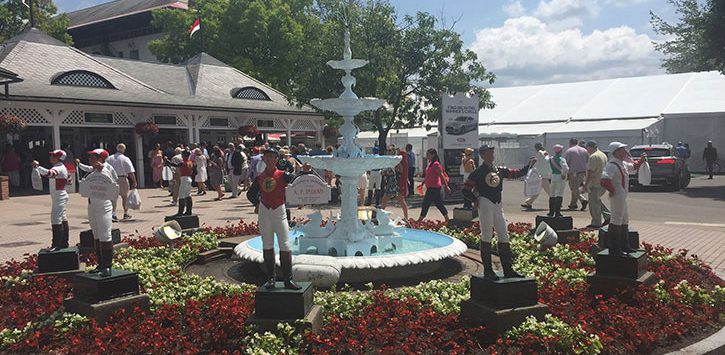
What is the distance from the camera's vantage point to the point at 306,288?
5500mm

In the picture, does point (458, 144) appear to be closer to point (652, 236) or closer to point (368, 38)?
point (368, 38)

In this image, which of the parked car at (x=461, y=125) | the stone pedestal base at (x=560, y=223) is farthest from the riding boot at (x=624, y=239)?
the parked car at (x=461, y=125)

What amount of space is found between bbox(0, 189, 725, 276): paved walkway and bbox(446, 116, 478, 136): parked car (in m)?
3.17

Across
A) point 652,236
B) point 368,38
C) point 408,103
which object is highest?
point 368,38

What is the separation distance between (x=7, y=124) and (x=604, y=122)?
26608mm

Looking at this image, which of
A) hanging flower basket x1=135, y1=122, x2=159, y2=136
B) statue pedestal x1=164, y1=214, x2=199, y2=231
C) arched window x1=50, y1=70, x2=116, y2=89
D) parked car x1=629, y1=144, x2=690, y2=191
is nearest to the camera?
statue pedestal x1=164, y1=214, x2=199, y2=231

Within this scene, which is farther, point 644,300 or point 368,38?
point 368,38

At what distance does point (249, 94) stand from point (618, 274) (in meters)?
25.4

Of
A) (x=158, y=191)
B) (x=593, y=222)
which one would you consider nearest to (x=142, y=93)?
(x=158, y=191)

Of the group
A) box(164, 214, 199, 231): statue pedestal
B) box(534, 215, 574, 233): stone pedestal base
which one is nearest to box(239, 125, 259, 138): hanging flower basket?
box(164, 214, 199, 231): statue pedestal

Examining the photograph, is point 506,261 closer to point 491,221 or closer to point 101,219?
point 491,221

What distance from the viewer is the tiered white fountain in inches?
332

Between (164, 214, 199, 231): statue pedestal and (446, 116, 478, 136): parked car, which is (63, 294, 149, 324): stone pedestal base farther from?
(446, 116, 478, 136): parked car

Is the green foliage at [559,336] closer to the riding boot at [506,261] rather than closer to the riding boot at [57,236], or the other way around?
the riding boot at [506,261]
